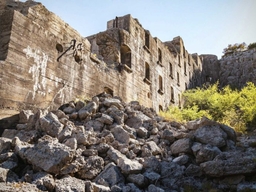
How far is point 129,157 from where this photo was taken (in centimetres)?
462

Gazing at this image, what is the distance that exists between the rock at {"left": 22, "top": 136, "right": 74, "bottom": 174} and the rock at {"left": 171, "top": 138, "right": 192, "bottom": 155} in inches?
94.7

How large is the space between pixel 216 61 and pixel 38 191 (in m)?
28.9

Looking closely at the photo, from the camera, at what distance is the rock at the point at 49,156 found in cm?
361

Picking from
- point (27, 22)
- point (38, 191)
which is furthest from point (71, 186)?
point (27, 22)

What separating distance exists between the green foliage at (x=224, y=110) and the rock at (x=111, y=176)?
14.3ft

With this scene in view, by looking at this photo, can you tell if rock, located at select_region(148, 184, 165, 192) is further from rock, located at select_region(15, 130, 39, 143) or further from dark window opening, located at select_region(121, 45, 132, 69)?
dark window opening, located at select_region(121, 45, 132, 69)

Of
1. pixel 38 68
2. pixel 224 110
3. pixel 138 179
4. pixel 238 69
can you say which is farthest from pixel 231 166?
pixel 238 69

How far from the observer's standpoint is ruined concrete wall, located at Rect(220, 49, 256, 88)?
24986 millimetres

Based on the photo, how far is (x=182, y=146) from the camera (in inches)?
200

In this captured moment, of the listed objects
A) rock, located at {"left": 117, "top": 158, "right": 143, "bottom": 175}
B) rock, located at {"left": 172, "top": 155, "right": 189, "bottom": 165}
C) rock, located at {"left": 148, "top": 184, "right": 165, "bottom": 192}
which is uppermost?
rock, located at {"left": 172, "top": 155, "right": 189, "bottom": 165}

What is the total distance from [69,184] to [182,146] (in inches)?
104

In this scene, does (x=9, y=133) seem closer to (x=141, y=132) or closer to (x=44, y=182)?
(x=44, y=182)

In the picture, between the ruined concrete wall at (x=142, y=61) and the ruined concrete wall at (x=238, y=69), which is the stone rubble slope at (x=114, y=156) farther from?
the ruined concrete wall at (x=238, y=69)

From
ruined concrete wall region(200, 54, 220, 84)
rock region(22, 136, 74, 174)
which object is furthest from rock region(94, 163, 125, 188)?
ruined concrete wall region(200, 54, 220, 84)
